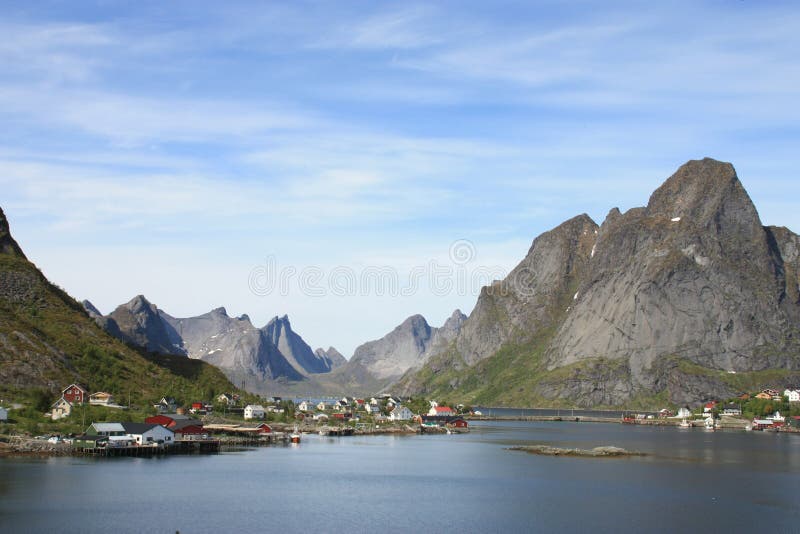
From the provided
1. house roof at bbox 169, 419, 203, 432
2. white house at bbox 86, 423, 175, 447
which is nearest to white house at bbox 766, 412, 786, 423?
house roof at bbox 169, 419, 203, 432

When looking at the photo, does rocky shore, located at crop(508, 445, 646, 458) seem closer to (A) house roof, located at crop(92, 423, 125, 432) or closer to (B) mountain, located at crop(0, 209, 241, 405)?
(A) house roof, located at crop(92, 423, 125, 432)

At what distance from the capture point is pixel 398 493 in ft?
243

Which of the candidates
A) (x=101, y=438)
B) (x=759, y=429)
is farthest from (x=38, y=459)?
(x=759, y=429)

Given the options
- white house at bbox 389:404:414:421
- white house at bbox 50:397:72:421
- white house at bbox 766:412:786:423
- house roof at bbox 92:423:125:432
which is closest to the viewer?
house roof at bbox 92:423:125:432

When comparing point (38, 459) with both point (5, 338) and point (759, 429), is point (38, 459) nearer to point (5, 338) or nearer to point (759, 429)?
point (5, 338)

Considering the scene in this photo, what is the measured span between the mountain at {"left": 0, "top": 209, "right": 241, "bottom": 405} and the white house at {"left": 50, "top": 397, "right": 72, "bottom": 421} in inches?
118

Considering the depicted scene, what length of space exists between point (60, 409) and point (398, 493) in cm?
4967

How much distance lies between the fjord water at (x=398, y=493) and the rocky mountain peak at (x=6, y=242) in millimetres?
66909

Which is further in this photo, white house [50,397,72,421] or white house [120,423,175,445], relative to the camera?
white house [50,397,72,421]

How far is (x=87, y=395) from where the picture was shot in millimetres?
111500

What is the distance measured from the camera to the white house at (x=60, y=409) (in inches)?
4077

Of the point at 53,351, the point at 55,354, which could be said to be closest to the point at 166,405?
the point at 55,354

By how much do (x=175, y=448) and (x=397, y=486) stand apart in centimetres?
3270

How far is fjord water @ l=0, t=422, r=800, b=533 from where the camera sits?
2331 inches
